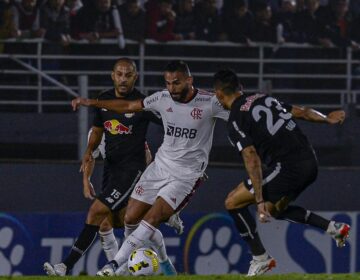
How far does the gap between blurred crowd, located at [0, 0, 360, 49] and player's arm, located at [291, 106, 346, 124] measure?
577 centimetres

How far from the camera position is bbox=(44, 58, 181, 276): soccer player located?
36.4ft

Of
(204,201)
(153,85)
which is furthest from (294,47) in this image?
(204,201)

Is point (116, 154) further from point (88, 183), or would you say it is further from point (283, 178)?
point (283, 178)

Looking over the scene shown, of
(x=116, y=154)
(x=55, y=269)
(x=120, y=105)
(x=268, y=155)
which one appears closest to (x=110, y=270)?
(x=55, y=269)

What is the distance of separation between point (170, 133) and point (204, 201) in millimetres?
3635

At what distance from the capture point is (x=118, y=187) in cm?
1119

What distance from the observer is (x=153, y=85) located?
15.8m

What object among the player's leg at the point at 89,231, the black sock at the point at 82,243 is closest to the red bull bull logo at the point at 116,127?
the player's leg at the point at 89,231

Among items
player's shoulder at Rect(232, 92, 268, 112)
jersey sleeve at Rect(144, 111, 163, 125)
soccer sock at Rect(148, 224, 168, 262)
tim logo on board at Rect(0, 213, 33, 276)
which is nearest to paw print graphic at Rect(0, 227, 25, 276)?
tim logo on board at Rect(0, 213, 33, 276)

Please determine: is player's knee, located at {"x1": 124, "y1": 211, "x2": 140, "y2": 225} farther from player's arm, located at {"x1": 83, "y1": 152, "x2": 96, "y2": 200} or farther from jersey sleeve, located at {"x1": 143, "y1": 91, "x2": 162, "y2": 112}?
jersey sleeve, located at {"x1": 143, "y1": 91, "x2": 162, "y2": 112}

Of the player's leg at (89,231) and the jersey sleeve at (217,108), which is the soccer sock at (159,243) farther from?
the jersey sleeve at (217,108)

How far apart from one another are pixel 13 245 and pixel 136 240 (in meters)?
2.73

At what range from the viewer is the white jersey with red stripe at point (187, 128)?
10.6m

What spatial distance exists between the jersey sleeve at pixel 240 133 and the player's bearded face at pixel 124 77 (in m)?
1.57
